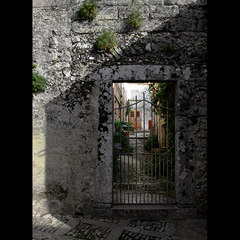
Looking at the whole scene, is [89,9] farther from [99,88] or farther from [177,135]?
[177,135]

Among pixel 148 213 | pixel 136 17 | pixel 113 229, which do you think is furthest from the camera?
pixel 136 17

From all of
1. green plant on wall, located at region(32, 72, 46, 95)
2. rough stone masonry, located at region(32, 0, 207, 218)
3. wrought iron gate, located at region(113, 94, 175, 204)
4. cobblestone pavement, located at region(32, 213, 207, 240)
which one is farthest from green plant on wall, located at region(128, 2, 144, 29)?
cobblestone pavement, located at region(32, 213, 207, 240)

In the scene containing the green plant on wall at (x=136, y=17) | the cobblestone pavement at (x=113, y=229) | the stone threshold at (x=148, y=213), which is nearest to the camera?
the cobblestone pavement at (x=113, y=229)

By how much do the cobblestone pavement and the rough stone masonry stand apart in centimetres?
19

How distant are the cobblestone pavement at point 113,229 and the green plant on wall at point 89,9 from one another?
151 inches

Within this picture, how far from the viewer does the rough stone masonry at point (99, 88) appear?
11.1 ft

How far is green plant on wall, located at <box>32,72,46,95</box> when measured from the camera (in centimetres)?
347

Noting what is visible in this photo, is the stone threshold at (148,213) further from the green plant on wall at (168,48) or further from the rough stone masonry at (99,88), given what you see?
the green plant on wall at (168,48)

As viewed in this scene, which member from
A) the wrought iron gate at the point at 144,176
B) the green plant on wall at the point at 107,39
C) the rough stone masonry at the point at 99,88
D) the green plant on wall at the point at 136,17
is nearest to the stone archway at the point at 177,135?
the rough stone masonry at the point at 99,88

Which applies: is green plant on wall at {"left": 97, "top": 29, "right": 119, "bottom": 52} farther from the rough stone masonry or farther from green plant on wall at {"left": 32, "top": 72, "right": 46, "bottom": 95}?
green plant on wall at {"left": 32, "top": 72, "right": 46, "bottom": 95}

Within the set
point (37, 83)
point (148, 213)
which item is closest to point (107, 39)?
point (37, 83)

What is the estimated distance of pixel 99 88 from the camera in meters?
3.48

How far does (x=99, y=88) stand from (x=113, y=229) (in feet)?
8.21
